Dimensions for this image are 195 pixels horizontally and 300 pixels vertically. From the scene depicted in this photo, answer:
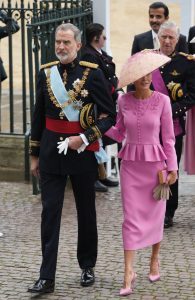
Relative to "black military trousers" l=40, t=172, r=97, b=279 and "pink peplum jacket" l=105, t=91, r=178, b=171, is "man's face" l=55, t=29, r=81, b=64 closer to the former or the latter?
"pink peplum jacket" l=105, t=91, r=178, b=171

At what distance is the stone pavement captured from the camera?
7168mm

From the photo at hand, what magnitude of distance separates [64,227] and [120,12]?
1308 cm

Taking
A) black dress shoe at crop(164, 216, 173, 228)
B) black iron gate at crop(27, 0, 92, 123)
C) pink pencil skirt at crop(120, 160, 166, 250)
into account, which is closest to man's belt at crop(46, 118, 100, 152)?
pink pencil skirt at crop(120, 160, 166, 250)

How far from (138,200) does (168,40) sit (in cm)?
182

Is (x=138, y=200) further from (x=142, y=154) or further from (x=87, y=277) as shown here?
(x=87, y=277)

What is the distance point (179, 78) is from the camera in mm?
8680

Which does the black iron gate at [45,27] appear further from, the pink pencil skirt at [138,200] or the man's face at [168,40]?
the pink pencil skirt at [138,200]

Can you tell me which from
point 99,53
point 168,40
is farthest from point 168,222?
point 99,53

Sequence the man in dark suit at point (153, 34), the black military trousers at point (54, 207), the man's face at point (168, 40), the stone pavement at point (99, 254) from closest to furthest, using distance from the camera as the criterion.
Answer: the black military trousers at point (54, 207) → the stone pavement at point (99, 254) → the man's face at point (168, 40) → the man in dark suit at point (153, 34)

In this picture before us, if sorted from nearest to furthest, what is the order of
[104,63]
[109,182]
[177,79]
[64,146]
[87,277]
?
[64,146]
[87,277]
[177,79]
[104,63]
[109,182]

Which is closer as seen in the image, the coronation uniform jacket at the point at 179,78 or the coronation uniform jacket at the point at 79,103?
the coronation uniform jacket at the point at 79,103

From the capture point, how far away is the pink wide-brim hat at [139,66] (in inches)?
275

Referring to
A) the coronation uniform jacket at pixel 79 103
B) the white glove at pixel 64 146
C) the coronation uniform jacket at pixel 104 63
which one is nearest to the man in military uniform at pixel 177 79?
the coronation uniform jacket at pixel 104 63

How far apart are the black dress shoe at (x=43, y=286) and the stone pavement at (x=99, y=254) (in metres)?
0.04
